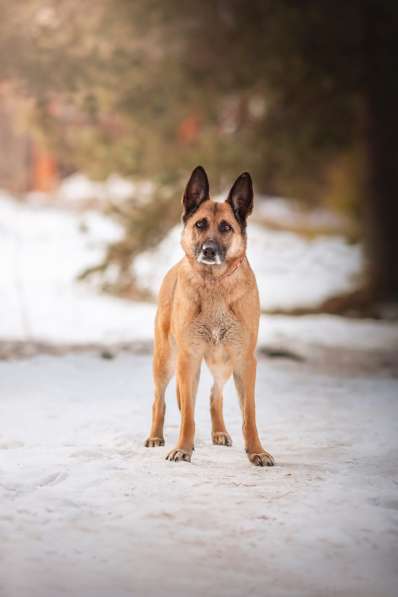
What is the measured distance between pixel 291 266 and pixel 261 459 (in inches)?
503

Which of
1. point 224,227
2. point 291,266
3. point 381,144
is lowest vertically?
point 224,227

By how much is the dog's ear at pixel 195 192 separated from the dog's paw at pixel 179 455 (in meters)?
1.62

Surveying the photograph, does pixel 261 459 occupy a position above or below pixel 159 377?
below

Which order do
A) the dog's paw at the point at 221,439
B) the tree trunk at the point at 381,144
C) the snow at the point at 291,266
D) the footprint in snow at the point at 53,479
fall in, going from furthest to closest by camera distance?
the snow at the point at 291,266 → the tree trunk at the point at 381,144 → the dog's paw at the point at 221,439 → the footprint in snow at the point at 53,479

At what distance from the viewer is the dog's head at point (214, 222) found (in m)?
5.34

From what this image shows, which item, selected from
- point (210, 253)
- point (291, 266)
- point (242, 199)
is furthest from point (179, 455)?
point (291, 266)

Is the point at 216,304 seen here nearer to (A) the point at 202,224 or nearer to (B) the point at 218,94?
(A) the point at 202,224

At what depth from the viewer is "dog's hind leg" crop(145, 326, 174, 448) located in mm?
Result: 5949

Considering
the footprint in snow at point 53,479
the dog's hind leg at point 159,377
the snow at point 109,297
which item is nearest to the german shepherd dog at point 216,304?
the dog's hind leg at point 159,377

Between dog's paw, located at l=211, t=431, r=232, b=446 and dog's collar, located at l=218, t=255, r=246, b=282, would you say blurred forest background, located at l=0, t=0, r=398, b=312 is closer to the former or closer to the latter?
dog's paw, located at l=211, t=431, r=232, b=446

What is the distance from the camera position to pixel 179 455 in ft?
17.9

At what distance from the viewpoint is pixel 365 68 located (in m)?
14.6

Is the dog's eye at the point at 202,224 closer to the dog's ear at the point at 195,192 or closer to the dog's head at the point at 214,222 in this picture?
the dog's head at the point at 214,222

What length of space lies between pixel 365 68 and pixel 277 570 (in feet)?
41.2
